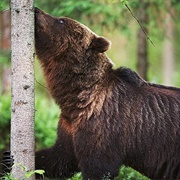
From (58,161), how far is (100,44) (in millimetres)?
1573

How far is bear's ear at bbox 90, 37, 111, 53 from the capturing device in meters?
6.53

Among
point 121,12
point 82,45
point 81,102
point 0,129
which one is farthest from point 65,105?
point 121,12

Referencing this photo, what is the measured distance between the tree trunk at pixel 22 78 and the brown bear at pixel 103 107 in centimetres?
39

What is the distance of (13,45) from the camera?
5996mm

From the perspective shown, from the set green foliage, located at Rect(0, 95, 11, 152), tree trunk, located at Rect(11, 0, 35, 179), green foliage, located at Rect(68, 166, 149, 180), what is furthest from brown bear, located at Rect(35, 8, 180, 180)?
green foliage, located at Rect(0, 95, 11, 152)

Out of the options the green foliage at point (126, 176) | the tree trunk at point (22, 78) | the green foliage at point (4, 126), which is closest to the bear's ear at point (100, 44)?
the tree trunk at point (22, 78)

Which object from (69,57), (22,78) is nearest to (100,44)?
(69,57)

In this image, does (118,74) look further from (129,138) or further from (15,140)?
(15,140)

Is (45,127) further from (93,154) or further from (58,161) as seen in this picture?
(93,154)

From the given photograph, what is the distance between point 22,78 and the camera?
5.98 m

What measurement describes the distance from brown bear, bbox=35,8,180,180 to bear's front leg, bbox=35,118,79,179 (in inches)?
1.2

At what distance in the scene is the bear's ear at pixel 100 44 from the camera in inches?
257

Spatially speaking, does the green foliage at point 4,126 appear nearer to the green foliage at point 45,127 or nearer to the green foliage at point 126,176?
the green foliage at point 45,127

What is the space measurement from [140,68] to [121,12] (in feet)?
4.92
